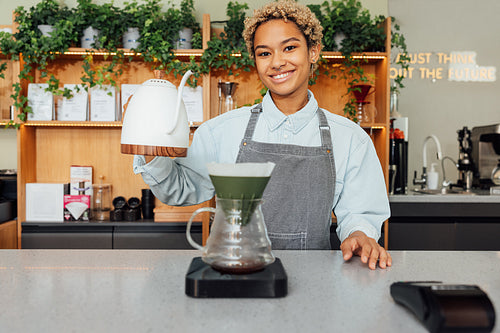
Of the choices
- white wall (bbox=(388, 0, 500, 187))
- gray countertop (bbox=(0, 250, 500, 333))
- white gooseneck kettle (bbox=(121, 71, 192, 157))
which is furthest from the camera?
white wall (bbox=(388, 0, 500, 187))

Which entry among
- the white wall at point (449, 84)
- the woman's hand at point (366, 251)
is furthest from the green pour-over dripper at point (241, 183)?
the white wall at point (449, 84)

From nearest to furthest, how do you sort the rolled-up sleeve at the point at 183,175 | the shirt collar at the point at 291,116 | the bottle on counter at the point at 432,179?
the rolled-up sleeve at the point at 183,175, the shirt collar at the point at 291,116, the bottle on counter at the point at 432,179

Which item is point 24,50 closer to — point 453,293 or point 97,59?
point 97,59

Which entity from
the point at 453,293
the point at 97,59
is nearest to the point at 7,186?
the point at 97,59

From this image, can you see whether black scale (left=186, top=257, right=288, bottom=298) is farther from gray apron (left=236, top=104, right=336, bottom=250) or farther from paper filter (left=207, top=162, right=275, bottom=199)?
gray apron (left=236, top=104, right=336, bottom=250)

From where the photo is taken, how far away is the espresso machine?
11.0 feet

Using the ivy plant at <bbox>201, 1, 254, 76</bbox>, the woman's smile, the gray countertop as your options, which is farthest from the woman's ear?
the ivy plant at <bbox>201, 1, 254, 76</bbox>

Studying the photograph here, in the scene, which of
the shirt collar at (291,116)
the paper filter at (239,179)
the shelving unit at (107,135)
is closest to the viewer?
the paper filter at (239,179)

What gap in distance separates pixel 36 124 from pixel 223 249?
8.26 ft

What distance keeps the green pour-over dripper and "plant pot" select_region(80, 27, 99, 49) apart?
236 centimetres

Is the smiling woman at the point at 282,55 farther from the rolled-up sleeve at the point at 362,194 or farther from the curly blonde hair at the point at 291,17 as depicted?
the rolled-up sleeve at the point at 362,194

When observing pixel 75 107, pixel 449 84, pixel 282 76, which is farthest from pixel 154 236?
pixel 449 84

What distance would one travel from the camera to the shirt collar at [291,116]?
62.6 inches

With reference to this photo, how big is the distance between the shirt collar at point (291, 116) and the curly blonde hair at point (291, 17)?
0.81ft
